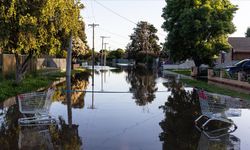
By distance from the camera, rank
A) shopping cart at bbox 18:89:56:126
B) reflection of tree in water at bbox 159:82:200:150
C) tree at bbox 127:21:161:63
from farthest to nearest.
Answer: tree at bbox 127:21:161:63 → shopping cart at bbox 18:89:56:126 → reflection of tree in water at bbox 159:82:200:150

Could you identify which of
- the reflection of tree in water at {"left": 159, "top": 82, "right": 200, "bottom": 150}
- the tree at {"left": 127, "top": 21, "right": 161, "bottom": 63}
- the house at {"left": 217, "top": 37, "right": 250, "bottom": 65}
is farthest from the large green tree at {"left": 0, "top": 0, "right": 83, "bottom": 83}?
the tree at {"left": 127, "top": 21, "right": 161, "bottom": 63}

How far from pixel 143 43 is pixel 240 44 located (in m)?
56.3

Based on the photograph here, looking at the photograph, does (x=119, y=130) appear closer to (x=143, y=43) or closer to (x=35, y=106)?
→ (x=35, y=106)

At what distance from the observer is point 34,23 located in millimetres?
18891

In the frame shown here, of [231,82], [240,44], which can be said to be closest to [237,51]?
[240,44]

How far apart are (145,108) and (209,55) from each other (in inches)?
1013

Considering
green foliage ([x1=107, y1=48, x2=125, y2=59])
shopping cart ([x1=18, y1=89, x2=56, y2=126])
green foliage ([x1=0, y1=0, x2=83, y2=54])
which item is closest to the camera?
shopping cart ([x1=18, y1=89, x2=56, y2=126])

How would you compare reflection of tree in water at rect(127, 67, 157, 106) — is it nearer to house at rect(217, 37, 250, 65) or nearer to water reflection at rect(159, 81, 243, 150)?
water reflection at rect(159, 81, 243, 150)

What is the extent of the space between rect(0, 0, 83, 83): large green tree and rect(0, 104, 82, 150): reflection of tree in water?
26.7 ft

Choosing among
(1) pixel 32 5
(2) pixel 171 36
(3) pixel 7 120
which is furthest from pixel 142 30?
(3) pixel 7 120

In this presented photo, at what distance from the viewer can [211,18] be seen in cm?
3872

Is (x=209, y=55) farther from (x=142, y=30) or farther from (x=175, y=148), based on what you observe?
(x=142, y=30)

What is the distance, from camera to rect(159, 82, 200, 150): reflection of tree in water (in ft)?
28.7

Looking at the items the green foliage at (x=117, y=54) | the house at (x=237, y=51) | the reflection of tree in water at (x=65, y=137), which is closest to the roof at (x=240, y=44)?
the house at (x=237, y=51)
